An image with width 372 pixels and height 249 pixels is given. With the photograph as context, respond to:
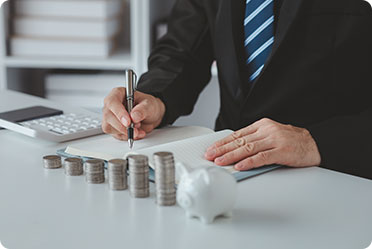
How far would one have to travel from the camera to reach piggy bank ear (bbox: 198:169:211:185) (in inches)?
30.9

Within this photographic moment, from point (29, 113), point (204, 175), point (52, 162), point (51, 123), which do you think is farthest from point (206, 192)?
point (29, 113)

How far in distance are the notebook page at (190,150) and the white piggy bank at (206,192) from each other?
18cm

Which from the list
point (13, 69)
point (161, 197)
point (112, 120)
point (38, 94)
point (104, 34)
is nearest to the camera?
point (161, 197)

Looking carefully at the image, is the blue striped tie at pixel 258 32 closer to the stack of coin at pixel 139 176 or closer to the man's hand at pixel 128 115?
the man's hand at pixel 128 115

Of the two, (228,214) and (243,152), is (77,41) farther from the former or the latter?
(228,214)

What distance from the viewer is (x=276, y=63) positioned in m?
1.39

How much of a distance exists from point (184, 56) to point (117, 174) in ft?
2.37

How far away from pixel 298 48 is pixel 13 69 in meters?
1.77

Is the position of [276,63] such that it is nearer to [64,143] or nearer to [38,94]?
[64,143]

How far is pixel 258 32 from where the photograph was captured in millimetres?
1430

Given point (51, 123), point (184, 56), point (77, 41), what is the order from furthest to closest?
point (77, 41) < point (184, 56) < point (51, 123)

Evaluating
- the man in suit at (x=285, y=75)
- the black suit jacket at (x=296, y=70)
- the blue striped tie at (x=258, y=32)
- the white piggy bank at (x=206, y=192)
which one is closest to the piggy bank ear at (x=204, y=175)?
the white piggy bank at (x=206, y=192)

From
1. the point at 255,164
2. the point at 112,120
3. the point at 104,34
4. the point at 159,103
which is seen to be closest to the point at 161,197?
the point at 255,164

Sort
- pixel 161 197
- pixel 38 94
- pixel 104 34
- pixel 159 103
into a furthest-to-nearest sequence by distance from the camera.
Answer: pixel 38 94 → pixel 104 34 → pixel 159 103 → pixel 161 197
